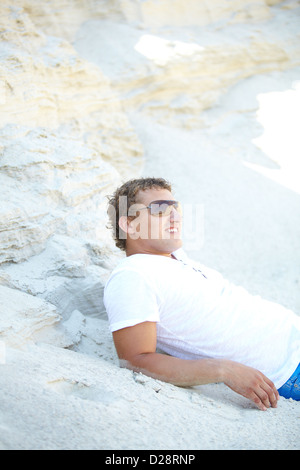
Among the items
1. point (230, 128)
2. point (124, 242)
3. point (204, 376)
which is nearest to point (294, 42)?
point (230, 128)

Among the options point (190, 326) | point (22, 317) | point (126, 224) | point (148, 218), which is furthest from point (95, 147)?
point (190, 326)

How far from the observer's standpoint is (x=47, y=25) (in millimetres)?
6250

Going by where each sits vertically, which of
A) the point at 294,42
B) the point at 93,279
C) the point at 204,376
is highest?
the point at 294,42

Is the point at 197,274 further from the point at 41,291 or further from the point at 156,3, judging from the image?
the point at 156,3

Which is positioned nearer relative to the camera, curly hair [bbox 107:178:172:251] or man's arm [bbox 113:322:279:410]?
man's arm [bbox 113:322:279:410]

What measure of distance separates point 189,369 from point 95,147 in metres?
4.17

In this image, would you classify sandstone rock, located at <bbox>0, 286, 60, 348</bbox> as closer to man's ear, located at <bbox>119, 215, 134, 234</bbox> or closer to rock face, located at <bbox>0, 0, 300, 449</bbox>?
rock face, located at <bbox>0, 0, 300, 449</bbox>

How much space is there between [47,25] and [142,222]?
5350 millimetres

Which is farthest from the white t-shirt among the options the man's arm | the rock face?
the rock face

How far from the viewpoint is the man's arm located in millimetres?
1708

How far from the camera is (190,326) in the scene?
6.17 ft

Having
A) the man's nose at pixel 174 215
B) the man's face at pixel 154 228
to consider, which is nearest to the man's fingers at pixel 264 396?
the man's face at pixel 154 228

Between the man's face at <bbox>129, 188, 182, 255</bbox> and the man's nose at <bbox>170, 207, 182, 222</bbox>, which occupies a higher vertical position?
the man's nose at <bbox>170, 207, 182, 222</bbox>

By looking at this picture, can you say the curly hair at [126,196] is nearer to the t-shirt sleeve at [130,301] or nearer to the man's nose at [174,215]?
the man's nose at [174,215]
